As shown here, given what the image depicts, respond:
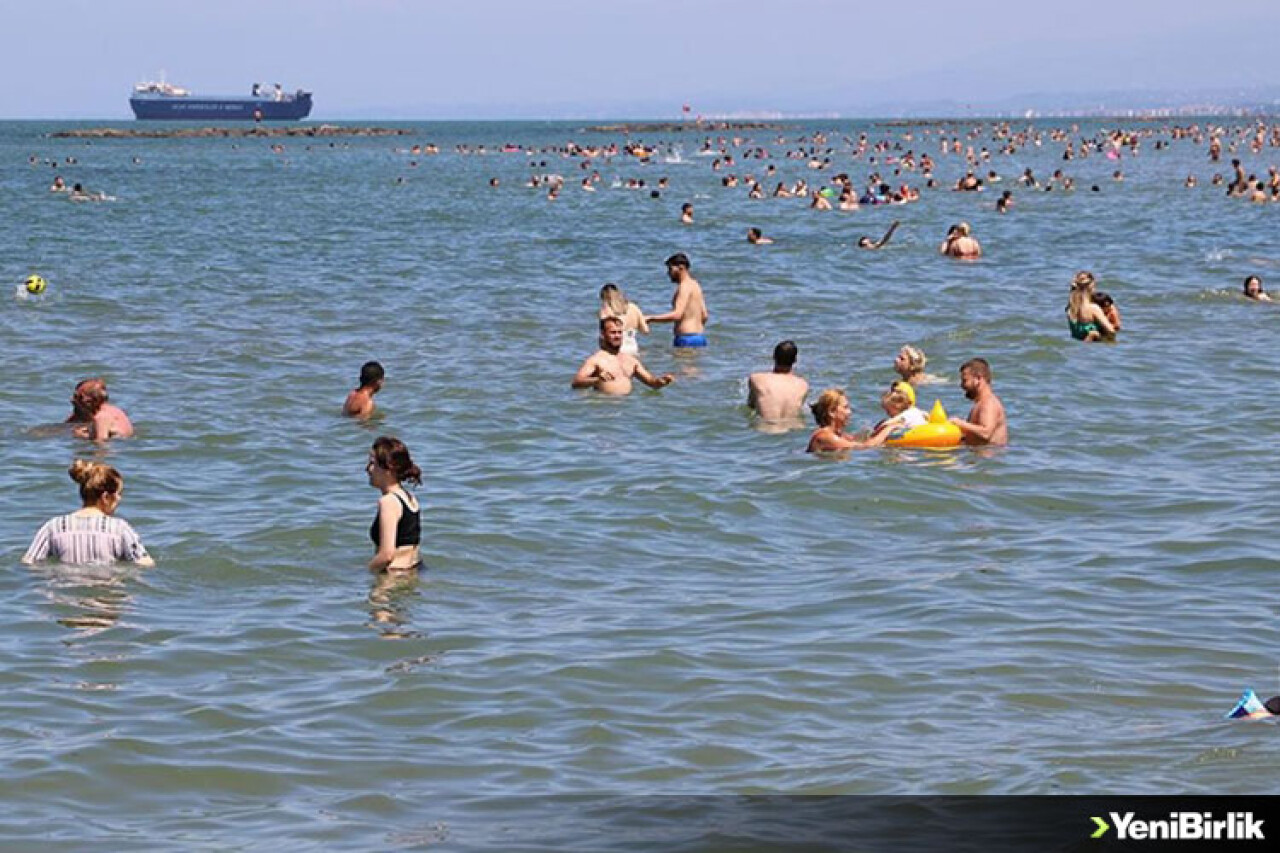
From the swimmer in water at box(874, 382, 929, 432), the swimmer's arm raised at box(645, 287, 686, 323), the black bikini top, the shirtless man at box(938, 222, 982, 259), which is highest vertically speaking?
the shirtless man at box(938, 222, 982, 259)

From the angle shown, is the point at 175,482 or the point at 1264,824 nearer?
the point at 1264,824

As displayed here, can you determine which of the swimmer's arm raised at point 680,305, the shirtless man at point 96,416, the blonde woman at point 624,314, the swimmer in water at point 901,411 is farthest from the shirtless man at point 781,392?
the shirtless man at point 96,416

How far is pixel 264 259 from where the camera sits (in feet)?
123

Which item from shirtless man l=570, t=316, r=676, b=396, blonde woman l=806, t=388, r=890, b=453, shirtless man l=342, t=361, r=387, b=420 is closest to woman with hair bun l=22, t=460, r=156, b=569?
shirtless man l=342, t=361, r=387, b=420

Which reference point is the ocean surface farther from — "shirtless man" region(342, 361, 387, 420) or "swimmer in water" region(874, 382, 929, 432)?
"swimmer in water" region(874, 382, 929, 432)

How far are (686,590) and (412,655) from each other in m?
2.26

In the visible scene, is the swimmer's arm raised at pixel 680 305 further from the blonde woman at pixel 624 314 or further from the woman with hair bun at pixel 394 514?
the woman with hair bun at pixel 394 514

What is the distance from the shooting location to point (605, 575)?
40.7 ft

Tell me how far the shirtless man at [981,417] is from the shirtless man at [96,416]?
301 inches

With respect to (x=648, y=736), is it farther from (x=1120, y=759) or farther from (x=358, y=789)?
(x=1120, y=759)

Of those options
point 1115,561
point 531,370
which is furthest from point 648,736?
point 531,370

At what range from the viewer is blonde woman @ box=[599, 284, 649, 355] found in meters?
20.8

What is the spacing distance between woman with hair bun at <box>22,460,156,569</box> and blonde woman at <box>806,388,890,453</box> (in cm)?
644

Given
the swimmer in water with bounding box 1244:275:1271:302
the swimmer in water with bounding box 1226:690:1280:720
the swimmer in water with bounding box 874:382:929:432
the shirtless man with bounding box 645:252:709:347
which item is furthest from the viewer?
the swimmer in water with bounding box 1244:275:1271:302
